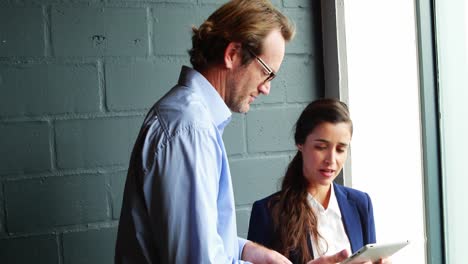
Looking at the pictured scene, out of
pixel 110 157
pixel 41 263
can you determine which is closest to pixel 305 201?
pixel 110 157

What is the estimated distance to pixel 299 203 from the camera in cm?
192

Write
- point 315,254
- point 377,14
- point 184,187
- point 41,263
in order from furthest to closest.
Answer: point 377,14
point 41,263
point 315,254
point 184,187

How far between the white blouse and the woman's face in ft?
0.22

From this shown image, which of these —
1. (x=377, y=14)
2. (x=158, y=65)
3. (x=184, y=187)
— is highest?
(x=377, y=14)

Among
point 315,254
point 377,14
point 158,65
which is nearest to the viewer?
Result: point 315,254

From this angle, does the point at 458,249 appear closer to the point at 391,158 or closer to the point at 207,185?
the point at 391,158

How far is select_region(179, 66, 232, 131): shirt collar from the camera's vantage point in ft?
4.83

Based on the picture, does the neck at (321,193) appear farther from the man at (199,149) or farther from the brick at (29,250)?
the brick at (29,250)

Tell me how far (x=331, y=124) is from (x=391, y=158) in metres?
0.71

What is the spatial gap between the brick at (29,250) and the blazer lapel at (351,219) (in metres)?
0.89

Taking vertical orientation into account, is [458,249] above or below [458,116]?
below

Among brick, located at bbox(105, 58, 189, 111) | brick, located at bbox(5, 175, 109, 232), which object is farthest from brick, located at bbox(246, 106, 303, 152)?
brick, located at bbox(5, 175, 109, 232)

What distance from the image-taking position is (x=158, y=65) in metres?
2.23

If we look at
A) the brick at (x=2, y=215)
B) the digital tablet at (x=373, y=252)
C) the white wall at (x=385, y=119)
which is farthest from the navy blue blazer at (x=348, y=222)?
the brick at (x=2, y=215)
